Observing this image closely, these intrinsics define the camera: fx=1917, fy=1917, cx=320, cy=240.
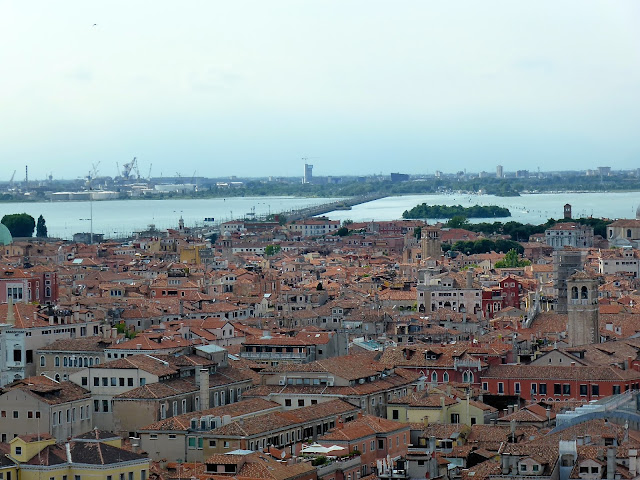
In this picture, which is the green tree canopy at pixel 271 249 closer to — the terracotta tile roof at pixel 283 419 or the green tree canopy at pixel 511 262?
the green tree canopy at pixel 511 262

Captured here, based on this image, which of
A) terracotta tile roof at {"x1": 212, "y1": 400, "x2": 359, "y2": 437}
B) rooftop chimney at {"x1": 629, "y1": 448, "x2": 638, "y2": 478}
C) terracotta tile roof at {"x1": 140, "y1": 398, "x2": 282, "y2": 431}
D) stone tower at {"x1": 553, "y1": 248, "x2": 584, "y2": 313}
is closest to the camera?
rooftop chimney at {"x1": 629, "y1": 448, "x2": 638, "y2": 478}

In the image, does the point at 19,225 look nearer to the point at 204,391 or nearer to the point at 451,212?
the point at 451,212

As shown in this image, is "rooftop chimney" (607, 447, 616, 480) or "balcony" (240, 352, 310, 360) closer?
"rooftop chimney" (607, 447, 616, 480)

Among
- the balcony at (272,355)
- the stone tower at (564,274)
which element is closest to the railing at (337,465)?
the balcony at (272,355)

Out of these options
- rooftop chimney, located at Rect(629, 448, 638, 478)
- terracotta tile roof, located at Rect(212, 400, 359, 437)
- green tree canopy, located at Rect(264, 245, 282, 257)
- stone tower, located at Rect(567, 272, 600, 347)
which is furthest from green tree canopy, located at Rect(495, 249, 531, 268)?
rooftop chimney, located at Rect(629, 448, 638, 478)

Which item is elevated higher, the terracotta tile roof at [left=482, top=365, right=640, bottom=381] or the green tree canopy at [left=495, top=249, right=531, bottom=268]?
the terracotta tile roof at [left=482, top=365, right=640, bottom=381]

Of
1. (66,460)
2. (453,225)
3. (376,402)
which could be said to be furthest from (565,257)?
(453,225)

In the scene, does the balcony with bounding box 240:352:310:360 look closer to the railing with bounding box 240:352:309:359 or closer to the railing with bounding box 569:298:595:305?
the railing with bounding box 240:352:309:359

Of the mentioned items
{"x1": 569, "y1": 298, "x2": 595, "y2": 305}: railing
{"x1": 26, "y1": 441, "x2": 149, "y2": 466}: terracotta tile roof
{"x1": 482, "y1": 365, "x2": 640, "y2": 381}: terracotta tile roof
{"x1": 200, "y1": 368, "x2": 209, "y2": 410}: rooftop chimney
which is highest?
{"x1": 26, "y1": 441, "x2": 149, "y2": 466}: terracotta tile roof

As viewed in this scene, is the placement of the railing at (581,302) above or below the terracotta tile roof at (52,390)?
above

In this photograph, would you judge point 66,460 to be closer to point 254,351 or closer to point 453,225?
point 254,351
